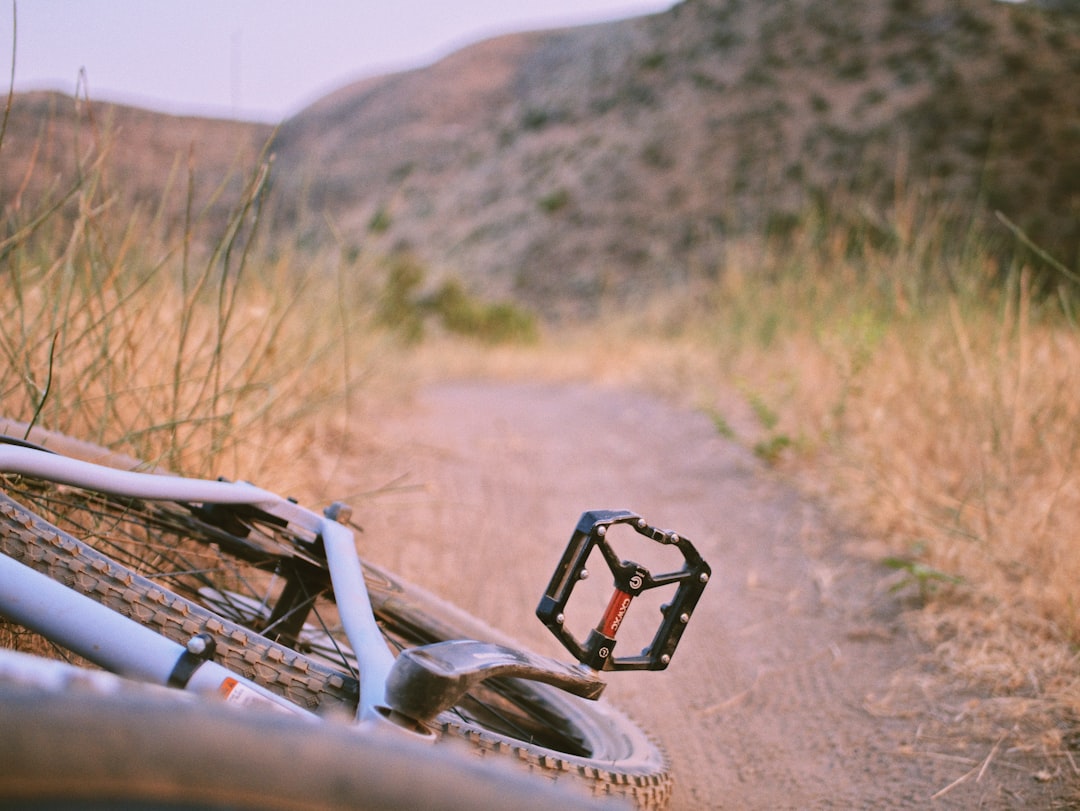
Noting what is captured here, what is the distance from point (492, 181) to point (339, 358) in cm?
3415

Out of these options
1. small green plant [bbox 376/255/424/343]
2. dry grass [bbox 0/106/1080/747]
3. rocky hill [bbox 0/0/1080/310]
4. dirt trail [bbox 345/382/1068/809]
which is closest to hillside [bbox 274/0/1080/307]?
rocky hill [bbox 0/0/1080/310]

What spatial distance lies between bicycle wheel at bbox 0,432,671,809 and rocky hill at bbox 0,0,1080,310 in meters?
13.0

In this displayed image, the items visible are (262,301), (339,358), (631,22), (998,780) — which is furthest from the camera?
(631,22)

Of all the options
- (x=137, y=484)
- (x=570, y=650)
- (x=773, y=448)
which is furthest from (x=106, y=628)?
(x=773, y=448)

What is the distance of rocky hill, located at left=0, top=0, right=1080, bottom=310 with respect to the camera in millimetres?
20859

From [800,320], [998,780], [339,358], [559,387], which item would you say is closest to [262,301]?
[339,358]

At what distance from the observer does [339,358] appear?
4590 millimetres

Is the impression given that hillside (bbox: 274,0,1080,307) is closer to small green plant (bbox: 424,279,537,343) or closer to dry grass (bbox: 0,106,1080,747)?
small green plant (bbox: 424,279,537,343)

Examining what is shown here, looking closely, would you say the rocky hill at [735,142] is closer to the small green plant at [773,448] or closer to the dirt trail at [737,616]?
the dirt trail at [737,616]

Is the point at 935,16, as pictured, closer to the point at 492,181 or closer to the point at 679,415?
the point at 492,181

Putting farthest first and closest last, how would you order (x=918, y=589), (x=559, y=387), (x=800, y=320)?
(x=559, y=387), (x=800, y=320), (x=918, y=589)

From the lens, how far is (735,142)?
2794 cm

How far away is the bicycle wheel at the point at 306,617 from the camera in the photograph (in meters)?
1.37

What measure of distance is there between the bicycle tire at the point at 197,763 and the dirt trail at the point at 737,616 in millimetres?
1495
